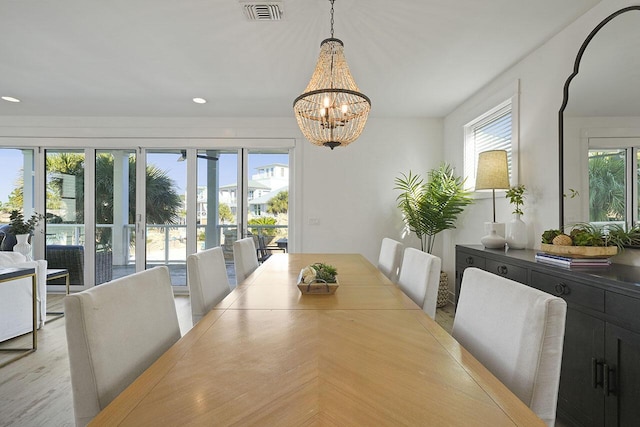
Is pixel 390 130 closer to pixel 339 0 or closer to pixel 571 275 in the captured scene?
pixel 339 0

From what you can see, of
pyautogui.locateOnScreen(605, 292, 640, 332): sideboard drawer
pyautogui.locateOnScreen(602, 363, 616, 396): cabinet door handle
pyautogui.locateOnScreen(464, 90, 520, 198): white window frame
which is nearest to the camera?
pyautogui.locateOnScreen(605, 292, 640, 332): sideboard drawer

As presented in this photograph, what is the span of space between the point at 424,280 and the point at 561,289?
0.76 m

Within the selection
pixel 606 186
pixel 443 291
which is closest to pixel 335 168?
pixel 443 291

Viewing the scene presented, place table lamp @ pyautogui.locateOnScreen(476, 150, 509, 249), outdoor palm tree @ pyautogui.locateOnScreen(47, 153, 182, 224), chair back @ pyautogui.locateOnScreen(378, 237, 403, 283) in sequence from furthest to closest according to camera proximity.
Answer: outdoor palm tree @ pyautogui.locateOnScreen(47, 153, 182, 224), table lamp @ pyautogui.locateOnScreen(476, 150, 509, 249), chair back @ pyautogui.locateOnScreen(378, 237, 403, 283)

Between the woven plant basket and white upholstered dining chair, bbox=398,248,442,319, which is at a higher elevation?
white upholstered dining chair, bbox=398,248,442,319

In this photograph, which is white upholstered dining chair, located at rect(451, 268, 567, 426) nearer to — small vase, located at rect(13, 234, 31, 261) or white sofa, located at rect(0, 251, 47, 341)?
white sofa, located at rect(0, 251, 47, 341)

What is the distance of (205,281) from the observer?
165 centimetres

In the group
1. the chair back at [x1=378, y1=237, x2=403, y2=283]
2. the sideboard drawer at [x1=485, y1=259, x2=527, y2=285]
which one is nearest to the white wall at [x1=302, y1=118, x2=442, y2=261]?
the chair back at [x1=378, y1=237, x2=403, y2=283]

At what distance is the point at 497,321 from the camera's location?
3.22ft

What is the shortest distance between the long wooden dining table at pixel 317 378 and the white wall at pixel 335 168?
3.28 metres

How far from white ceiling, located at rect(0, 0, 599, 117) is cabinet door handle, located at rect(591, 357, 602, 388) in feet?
6.90

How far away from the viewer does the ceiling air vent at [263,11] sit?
2.08m

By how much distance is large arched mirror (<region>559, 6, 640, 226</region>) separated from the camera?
5.96ft

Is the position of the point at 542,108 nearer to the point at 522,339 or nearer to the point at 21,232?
the point at 522,339
